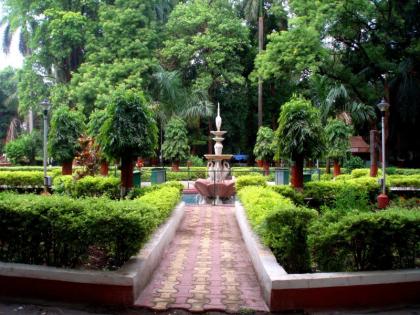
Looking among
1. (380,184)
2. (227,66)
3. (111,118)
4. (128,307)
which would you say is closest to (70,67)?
(227,66)

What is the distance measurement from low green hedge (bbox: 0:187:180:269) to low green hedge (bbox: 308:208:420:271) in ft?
7.71

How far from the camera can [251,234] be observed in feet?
26.5

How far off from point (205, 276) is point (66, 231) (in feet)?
7.02

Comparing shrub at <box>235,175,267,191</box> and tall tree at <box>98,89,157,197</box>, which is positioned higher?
tall tree at <box>98,89,157,197</box>

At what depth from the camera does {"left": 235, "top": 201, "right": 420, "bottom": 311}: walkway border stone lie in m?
5.19

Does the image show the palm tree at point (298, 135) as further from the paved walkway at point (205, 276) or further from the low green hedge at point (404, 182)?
the low green hedge at point (404, 182)

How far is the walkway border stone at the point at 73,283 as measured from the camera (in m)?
5.26

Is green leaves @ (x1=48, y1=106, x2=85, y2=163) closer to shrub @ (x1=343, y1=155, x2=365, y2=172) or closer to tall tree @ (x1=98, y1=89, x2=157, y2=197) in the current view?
tall tree @ (x1=98, y1=89, x2=157, y2=197)

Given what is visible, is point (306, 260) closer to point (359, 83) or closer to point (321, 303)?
point (321, 303)

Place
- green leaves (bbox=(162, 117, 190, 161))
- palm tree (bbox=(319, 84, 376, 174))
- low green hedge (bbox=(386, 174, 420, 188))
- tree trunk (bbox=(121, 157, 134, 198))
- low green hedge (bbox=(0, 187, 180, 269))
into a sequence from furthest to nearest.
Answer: green leaves (bbox=(162, 117, 190, 161)), palm tree (bbox=(319, 84, 376, 174)), low green hedge (bbox=(386, 174, 420, 188)), tree trunk (bbox=(121, 157, 134, 198)), low green hedge (bbox=(0, 187, 180, 269))

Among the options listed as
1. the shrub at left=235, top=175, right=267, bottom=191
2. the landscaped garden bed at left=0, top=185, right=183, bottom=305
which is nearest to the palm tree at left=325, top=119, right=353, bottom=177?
Answer: the shrub at left=235, top=175, right=267, bottom=191

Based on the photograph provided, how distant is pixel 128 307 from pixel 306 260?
248 centimetres

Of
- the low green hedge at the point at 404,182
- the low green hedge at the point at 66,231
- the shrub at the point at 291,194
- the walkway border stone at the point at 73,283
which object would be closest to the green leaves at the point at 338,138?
the low green hedge at the point at 404,182

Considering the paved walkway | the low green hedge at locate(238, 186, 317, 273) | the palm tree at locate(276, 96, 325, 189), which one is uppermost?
the palm tree at locate(276, 96, 325, 189)
